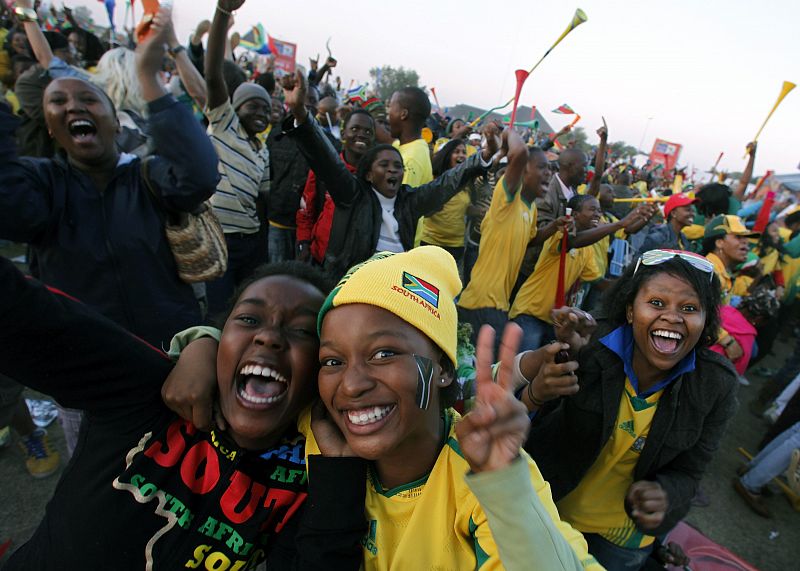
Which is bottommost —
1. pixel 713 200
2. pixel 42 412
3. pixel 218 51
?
pixel 42 412

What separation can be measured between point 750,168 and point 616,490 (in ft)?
26.0

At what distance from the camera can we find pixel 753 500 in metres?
3.61

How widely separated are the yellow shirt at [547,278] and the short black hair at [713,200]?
3177 mm

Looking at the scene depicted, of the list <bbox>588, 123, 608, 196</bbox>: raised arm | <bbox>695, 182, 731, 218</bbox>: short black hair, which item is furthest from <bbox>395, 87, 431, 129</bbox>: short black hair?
<bbox>695, 182, 731, 218</bbox>: short black hair

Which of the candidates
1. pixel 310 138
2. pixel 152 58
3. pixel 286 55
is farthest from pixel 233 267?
pixel 286 55

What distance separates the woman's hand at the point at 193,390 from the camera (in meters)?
1.25

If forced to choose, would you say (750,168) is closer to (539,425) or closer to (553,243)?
(553,243)

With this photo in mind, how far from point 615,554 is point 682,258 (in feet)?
4.68

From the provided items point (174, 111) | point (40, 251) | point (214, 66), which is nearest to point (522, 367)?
point (174, 111)

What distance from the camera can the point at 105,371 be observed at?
3.88ft

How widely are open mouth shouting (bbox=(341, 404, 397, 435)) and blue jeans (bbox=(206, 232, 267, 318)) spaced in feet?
8.23

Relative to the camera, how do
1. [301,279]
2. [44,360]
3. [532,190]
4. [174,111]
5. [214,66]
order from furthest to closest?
1. [532,190]
2. [214,66]
3. [174,111]
4. [301,279]
5. [44,360]

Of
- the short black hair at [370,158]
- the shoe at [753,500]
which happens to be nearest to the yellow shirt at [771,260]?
the shoe at [753,500]

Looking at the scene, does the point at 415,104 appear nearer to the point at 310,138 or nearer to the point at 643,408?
the point at 310,138
